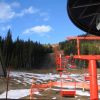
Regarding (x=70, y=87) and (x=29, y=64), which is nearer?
(x=70, y=87)

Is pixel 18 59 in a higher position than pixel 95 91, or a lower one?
higher

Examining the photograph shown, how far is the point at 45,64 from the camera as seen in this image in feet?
356

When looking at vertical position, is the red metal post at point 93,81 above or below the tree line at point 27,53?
below

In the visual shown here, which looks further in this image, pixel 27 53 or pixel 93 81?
pixel 27 53

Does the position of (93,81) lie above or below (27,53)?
below

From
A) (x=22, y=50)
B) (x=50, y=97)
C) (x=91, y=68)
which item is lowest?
(x=50, y=97)

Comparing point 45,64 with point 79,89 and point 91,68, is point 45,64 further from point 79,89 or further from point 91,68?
point 91,68

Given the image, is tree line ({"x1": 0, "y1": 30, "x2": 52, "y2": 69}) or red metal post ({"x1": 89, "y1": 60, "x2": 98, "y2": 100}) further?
tree line ({"x1": 0, "y1": 30, "x2": 52, "y2": 69})

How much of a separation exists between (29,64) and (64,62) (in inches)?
1971

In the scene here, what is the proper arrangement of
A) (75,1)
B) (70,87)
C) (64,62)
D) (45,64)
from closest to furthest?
(75,1)
(64,62)
(70,87)
(45,64)

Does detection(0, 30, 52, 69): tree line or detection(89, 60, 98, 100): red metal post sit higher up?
detection(0, 30, 52, 69): tree line

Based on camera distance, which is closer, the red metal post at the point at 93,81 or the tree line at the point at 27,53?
the red metal post at the point at 93,81

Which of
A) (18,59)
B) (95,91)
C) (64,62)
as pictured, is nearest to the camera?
(95,91)

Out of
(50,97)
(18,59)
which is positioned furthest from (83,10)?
(18,59)
